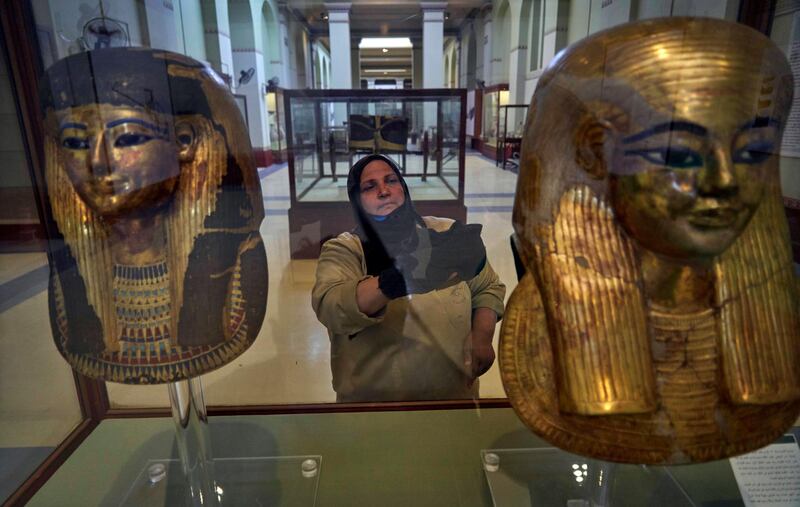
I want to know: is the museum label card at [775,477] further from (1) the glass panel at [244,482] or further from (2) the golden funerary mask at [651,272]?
(1) the glass panel at [244,482]

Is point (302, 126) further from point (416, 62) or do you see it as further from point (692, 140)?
point (692, 140)

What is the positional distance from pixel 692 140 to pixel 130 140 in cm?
91

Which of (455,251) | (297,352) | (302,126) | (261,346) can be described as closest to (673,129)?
(455,251)

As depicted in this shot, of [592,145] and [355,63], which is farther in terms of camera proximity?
[355,63]

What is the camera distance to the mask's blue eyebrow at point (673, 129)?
69 cm

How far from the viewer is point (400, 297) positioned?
134cm

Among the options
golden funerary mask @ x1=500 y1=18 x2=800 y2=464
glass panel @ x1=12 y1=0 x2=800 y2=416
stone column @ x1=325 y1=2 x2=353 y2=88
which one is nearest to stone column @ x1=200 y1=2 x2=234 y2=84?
glass panel @ x1=12 y1=0 x2=800 y2=416

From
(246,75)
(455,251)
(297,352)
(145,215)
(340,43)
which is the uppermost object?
(340,43)

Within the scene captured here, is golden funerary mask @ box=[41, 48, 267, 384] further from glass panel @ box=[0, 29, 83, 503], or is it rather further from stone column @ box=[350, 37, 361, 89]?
stone column @ box=[350, 37, 361, 89]

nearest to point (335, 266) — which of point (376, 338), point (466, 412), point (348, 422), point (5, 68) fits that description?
point (376, 338)

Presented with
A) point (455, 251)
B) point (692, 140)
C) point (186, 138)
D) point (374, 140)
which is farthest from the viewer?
point (374, 140)

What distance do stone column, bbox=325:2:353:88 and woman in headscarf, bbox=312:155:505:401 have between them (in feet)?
1.60

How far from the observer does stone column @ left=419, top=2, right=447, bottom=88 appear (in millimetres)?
1576

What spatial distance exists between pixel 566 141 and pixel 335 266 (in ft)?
2.33
